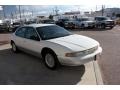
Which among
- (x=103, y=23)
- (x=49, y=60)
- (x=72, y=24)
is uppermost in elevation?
(x=103, y=23)

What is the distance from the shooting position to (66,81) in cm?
523

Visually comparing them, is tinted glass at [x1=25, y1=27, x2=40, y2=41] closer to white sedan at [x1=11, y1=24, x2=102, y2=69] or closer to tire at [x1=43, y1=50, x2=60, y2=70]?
white sedan at [x1=11, y1=24, x2=102, y2=69]

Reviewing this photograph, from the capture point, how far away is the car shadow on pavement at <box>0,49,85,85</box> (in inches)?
207

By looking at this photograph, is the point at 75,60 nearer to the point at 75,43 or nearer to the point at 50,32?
the point at 75,43

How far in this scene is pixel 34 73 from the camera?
5.96 metres

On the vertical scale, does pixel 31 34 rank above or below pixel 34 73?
above

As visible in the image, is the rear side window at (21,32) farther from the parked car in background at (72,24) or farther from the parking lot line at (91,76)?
the parked car in background at (72,24)

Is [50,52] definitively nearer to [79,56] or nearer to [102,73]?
[79,56]

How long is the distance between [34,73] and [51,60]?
698 millimetres

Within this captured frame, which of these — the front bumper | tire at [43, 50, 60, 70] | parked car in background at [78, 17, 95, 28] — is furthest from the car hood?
parked car in background at [78, 17, 95, 28]

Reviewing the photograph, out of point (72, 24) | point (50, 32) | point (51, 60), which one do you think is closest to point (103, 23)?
point (72, 24)

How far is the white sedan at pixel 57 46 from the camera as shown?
222 inches
